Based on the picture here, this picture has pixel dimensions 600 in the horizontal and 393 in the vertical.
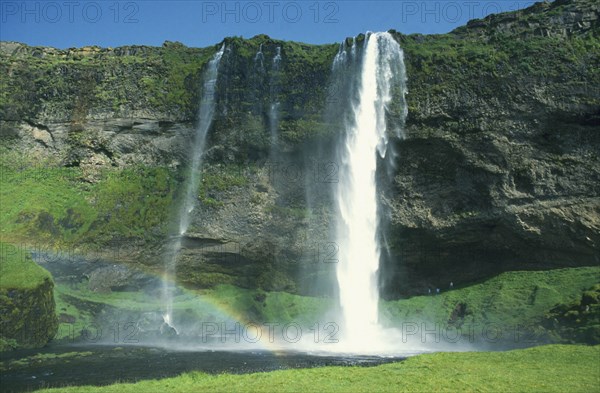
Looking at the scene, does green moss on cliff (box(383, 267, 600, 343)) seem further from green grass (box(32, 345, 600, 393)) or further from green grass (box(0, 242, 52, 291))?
green grass (box(0, 242, 52, 291))

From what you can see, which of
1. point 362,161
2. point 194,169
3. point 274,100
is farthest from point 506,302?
point 194,169

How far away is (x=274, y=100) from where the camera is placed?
183 feet

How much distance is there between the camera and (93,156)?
201 ft

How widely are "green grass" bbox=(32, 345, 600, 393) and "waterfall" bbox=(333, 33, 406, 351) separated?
21.7m

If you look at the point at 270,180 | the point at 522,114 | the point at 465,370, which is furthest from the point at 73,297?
the point at 522,114

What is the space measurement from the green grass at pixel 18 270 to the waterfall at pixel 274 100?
23438 millimetres

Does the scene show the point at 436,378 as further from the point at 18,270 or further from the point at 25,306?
the point at 18,270

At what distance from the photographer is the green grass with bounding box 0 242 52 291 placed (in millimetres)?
43569

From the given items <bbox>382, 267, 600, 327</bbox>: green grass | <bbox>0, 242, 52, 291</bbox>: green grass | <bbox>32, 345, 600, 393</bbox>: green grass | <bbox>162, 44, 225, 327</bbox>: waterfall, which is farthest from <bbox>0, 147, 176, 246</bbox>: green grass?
<bbox>32, 345, 600, 393</bbox>: green grass

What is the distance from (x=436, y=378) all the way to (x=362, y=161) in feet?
101

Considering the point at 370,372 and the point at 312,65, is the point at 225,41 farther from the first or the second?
the point at 370,372

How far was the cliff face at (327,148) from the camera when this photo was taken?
157 feet

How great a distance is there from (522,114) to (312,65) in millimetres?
19739

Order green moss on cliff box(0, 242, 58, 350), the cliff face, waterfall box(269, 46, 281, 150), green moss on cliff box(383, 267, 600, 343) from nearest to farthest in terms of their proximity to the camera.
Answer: green moss on cliff box(0, 242, 58, 350) < green moss on cliff box(383, 267, 600, 343) < the cliff face < waterfall box(269, 46, 281, 150)
